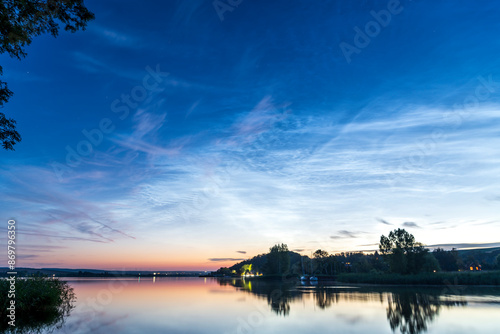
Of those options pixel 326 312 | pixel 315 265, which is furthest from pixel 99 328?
pixel 315 265

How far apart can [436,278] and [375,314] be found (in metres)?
41.6

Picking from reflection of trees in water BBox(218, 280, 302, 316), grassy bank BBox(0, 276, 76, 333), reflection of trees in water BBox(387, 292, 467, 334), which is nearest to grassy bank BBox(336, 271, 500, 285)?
reflection of trees in water BBox(218, 280, 302, 316)

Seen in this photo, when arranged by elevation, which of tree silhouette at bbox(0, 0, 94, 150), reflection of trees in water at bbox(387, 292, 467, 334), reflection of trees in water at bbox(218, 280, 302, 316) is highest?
tree silhouette at bbox(0, 0, 94, 150)

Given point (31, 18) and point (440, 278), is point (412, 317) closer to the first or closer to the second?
point (31, 18)

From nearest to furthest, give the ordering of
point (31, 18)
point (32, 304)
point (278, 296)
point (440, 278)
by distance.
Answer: point (31, 18) < point (32, 304) < point (278, 296) < point (440, 278)

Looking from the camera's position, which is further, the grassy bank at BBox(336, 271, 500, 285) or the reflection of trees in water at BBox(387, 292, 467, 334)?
the grassy bank at BBox(336, 271, 500, 285)

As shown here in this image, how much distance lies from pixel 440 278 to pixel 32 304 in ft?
203

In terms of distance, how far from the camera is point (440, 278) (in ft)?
185

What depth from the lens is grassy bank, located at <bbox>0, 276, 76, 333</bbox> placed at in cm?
1898

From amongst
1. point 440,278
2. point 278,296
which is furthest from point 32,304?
point 440,278

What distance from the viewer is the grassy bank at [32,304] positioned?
747 inches

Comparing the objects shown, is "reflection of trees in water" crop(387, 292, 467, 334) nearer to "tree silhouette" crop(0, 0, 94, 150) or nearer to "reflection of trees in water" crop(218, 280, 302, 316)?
"reflection of trees in water" crop(218, 280, 302, 316)

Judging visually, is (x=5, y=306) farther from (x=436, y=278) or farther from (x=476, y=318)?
(x=436, y=278)

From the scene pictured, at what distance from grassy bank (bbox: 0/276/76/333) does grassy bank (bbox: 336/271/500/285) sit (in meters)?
59.5
